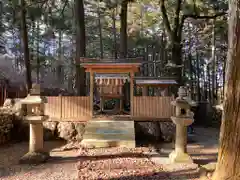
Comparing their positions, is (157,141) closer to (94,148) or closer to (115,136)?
(115,136)

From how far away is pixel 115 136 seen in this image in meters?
7.98

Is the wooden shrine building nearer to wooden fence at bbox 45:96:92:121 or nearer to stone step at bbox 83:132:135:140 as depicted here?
wooden fence at bbox 45:96:92:121

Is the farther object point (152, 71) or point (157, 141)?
point (152, 71)

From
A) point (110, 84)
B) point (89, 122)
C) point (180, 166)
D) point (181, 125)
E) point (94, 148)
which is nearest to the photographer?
point (180, 166)

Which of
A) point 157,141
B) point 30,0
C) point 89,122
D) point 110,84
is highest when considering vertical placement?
point 30,0

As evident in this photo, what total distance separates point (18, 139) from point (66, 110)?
6.46 feet

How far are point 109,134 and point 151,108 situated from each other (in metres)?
2.04

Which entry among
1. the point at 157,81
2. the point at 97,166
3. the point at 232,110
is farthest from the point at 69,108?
the point at 232,110

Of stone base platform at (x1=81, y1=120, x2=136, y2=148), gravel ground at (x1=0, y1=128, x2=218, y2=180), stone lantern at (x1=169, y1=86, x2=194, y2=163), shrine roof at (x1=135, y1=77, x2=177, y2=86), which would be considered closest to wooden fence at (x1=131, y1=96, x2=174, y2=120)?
stone base platform at (x1=81, y1=120, x2=136, y2=148)

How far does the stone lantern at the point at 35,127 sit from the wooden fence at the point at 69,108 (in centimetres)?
245

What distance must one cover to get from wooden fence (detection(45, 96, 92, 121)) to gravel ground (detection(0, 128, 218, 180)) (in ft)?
4.34

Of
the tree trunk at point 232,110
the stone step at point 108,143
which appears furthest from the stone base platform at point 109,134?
the tree trunk at point 232,110

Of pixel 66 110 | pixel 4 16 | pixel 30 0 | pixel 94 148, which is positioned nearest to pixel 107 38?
pixel 4 16

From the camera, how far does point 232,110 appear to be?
3500 mm
